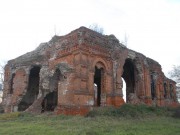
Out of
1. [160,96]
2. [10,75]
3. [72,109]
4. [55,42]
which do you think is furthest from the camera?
[160,96]

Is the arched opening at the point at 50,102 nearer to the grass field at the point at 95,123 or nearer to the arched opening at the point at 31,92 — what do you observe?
the arched opening at the point at 31,92

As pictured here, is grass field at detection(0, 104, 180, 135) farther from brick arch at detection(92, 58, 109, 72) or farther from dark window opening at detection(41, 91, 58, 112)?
dark window opening at detection(41, 91, 58, 112)

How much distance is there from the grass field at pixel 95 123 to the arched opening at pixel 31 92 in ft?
14.9

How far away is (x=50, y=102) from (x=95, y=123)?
7.84 m

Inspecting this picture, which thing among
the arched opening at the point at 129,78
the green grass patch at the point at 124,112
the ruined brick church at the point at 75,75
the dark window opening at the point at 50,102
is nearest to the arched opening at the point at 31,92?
the ruined brick church at the point at 75,75

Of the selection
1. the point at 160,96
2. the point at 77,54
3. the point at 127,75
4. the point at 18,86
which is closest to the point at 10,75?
the point at 18,86

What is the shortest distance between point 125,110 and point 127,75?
8.69 metres

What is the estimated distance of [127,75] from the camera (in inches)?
853

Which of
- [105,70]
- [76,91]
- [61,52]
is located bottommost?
[76,91]

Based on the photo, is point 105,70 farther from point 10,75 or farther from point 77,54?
point 10,75

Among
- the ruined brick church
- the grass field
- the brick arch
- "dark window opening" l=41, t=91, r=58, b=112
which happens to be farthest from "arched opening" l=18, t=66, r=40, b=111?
the brick arch

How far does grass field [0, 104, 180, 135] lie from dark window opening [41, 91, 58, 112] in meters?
3.40

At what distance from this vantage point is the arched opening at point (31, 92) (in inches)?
706

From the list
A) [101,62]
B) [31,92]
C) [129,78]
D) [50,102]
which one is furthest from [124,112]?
[31,92]
